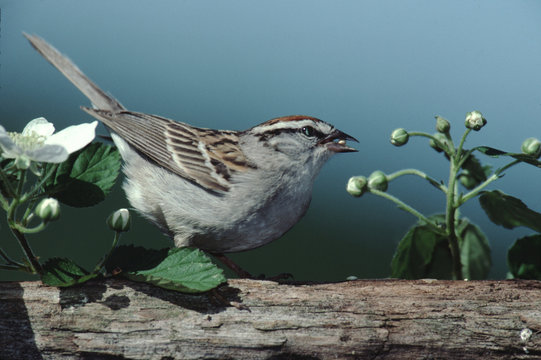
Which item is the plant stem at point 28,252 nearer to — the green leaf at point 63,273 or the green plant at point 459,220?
the green leaf at point 63,273

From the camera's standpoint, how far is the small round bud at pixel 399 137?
224 centimetres

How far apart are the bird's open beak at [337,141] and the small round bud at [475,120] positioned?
1.66 feet

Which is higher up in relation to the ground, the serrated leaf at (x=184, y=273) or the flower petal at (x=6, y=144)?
the flower petal at (x=6, y=144)

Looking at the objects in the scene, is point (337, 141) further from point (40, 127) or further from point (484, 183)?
point (40, 127)

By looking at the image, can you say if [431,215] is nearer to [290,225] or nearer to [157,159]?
[290,225]

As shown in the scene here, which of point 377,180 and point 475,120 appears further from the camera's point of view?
point 377,180

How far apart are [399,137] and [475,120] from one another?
1.01ft

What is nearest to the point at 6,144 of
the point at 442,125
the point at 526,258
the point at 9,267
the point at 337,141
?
the point at 9,267

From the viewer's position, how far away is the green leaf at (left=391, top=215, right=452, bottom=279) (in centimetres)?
245

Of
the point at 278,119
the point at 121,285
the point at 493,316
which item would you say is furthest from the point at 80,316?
the point at 493,316

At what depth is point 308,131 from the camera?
8.29 feet

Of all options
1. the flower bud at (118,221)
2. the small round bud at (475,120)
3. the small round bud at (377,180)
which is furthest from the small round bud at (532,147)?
the flower bud at (118,221)

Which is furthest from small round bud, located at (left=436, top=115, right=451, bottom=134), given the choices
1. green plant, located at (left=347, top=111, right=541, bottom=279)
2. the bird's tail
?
the bird's tail

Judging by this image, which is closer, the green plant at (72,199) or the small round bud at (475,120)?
the green plant at (72,199)
